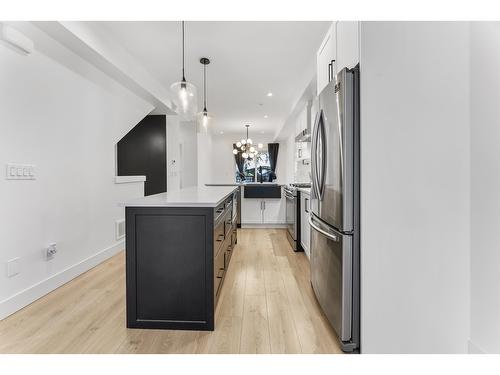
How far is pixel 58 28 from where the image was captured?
7.36 ft

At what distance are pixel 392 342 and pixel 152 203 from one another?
1650mm

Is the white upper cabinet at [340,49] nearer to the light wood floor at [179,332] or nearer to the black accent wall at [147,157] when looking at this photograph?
the light wood floor at [179,332]

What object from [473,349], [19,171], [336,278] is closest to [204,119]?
[19,171]

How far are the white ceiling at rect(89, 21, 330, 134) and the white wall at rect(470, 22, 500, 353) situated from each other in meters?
1.76

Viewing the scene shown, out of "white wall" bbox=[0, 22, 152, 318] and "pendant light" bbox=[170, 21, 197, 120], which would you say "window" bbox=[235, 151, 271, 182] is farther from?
"pendant light" bbox=[170, 21, 197, 120]

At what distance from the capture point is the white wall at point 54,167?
2.21 metres

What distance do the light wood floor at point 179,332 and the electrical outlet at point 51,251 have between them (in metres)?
0.32

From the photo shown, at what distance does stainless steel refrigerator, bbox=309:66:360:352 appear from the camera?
1667mm

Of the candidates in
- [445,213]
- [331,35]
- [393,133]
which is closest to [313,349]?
[445,213]

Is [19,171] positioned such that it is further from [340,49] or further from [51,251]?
[340,49]

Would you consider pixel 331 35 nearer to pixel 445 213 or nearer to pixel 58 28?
pixel 445 213

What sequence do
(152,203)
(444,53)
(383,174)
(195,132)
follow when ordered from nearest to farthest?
(444,53) < (383,174) < (152,203) < (195,132)

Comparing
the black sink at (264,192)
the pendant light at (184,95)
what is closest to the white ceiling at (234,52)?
the pendant light at (184,95)

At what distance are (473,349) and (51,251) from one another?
3164 millimetres
